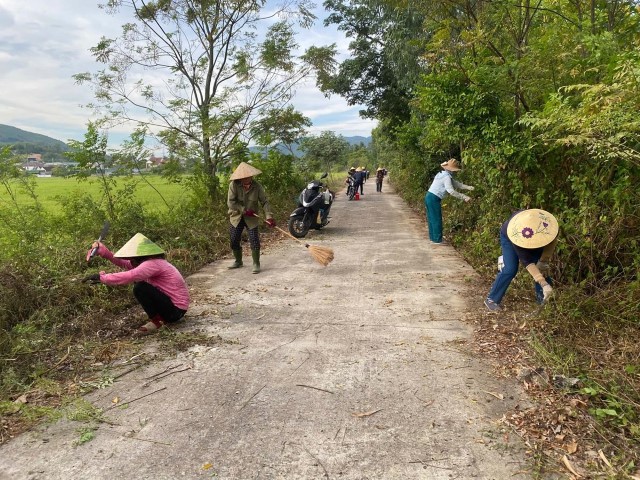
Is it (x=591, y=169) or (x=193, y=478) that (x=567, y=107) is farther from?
(x=193, y=478)

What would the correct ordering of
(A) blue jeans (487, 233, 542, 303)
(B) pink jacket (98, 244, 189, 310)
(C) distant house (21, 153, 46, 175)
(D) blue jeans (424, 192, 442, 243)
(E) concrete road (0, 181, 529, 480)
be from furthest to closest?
1. (D) blue jeans (424, 192, 442, 243)
2. (C) distant house (21, 153, 46, 175)
3. (A) blue jeans (487, 233, 542, 303)
4. (B) pink jacket (98, 244, 189, 310)
5. (E) concrete road (0, 181, 529, 480)

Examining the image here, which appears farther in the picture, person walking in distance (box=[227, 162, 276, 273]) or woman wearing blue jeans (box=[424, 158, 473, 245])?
woman wearing blue jeans (box=[424, 158, 473, 245])

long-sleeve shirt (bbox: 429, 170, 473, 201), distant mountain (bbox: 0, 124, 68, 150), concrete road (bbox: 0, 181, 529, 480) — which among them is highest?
distant mountain (bbox: 0, 124, 68, 150)

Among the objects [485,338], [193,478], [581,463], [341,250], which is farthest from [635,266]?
[341,250]

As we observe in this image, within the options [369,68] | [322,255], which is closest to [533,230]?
[322,255]

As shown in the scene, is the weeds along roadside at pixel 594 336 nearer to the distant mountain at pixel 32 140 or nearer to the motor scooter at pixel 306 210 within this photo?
the motor scooter at pixel 306 210

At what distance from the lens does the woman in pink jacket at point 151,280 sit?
162 inches

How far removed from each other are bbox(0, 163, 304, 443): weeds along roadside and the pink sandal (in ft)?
0.45

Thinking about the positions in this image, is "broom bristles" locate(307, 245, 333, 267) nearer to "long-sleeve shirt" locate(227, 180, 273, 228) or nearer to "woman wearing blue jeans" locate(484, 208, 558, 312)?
"long-sleeve shirt" locate(227, 180, 273, 228)

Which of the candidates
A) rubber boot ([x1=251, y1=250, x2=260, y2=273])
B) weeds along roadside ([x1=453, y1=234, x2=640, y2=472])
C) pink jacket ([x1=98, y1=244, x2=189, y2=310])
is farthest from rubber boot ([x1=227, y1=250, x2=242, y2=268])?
weeds along roadside ([x1=453, y1=234, x2=640, y2=472])

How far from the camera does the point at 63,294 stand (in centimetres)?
471

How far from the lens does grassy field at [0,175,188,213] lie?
695cm

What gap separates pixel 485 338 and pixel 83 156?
6.84 metres

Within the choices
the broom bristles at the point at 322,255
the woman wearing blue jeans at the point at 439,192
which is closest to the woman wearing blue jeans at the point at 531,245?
the broom bristles at the point at 322,255
